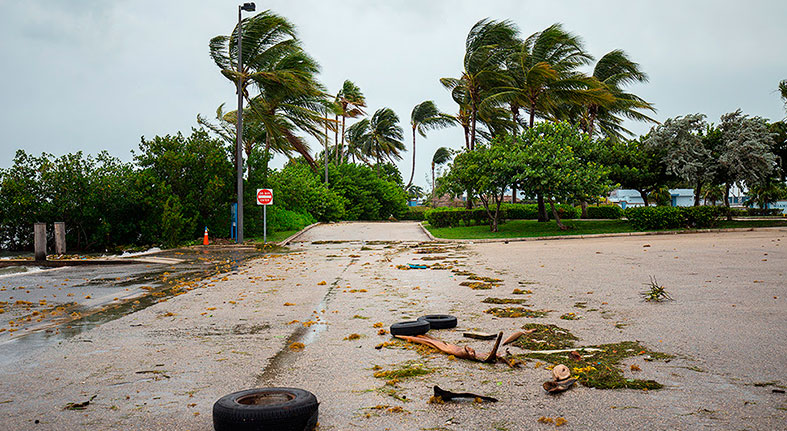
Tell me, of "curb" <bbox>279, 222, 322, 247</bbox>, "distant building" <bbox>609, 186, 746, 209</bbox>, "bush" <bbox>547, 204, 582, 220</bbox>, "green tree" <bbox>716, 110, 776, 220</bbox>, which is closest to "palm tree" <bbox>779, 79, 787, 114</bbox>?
"green tree" <bbox>716, 110, 776, 220</bbox>

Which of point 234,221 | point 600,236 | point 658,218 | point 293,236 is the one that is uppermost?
point 234,221

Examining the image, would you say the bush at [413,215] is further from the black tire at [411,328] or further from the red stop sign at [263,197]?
the black tire at [411,328]

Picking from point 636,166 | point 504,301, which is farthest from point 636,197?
point 504,301

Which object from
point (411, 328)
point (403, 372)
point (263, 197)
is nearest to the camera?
point (403, 372)

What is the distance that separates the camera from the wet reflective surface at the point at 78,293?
6.14 metres

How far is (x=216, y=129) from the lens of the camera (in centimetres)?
3853

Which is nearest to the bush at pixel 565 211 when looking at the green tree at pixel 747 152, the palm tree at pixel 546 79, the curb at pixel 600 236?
the palm tree at pixel 546 79

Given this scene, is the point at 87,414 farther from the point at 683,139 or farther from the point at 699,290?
the point at 683,139

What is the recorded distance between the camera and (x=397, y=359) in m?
4.71

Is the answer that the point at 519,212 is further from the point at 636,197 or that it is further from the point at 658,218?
the point at 636,197

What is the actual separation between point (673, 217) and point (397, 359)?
25302 millimetres

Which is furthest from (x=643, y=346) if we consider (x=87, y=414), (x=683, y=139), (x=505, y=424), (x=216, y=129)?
(x=216, y=129)

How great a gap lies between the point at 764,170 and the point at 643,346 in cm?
2871

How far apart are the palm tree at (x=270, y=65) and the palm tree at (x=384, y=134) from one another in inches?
1184
